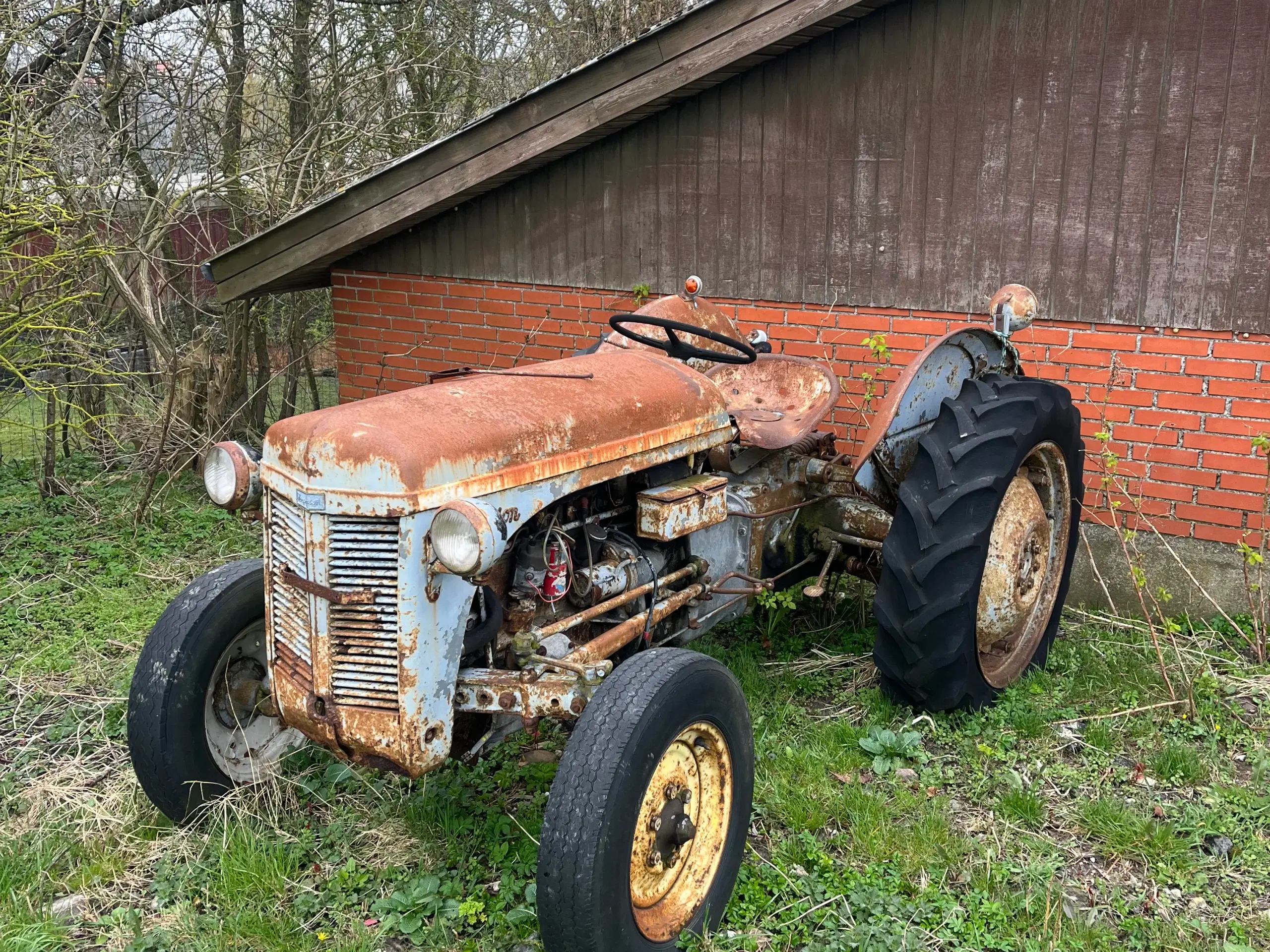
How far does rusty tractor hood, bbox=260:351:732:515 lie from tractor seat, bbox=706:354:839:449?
467mm

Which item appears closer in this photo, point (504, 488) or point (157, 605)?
point (504, 488)

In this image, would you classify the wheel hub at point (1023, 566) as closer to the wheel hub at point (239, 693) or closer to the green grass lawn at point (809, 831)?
the green grass lawn at point (809, 831)

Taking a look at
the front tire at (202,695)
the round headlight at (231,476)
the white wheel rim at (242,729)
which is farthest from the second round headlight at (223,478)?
the white wheel rim at (242,729)

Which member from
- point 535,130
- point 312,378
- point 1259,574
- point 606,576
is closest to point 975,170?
point 1259,574

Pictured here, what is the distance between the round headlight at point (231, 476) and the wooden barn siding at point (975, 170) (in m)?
3.15

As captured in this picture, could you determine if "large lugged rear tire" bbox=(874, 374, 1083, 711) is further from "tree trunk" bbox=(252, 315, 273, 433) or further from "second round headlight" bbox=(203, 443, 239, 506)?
"tree trunk" bbox=(252, 315, 273, 433)

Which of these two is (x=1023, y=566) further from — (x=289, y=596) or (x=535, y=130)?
(x=535, y=130)

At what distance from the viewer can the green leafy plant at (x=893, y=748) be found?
3.49 metres

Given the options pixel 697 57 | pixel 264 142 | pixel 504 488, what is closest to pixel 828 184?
pixel 697 57

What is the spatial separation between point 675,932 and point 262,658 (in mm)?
1547

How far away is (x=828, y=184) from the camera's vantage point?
504cm

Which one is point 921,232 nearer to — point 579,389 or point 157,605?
point 579,389

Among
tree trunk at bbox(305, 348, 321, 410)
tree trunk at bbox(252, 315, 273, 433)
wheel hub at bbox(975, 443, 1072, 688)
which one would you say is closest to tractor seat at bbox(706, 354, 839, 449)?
wheel hub at bbox(975, 443, 1072, 688)

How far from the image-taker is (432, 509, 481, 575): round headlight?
7.77ft
